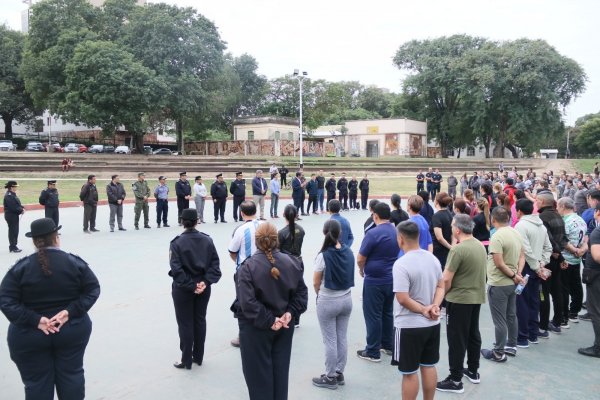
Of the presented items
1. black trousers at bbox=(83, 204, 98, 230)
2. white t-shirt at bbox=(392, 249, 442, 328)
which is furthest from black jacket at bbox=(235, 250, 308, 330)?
black trousers at bbox=(83, 204, 98, 230)

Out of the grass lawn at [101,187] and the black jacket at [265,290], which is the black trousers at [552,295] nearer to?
the black jacket at [265,290]

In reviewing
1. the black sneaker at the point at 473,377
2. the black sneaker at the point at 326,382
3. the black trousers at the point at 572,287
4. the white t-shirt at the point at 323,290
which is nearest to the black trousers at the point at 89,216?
the white t-shirt at the point at 323,290

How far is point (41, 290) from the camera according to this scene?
3.41 metres

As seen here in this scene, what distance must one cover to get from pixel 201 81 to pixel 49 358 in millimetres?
40506

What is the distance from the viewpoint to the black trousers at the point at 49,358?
3402 millimetres

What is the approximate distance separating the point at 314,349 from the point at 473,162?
152 feet

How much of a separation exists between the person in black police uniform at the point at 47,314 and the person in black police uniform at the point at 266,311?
1249 mm

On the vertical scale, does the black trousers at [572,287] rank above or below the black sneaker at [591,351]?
above

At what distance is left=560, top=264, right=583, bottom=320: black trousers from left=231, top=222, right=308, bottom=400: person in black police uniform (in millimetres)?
4629

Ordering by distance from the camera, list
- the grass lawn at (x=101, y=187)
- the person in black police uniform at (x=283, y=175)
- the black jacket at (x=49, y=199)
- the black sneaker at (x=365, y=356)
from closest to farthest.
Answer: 1. the black sneaker at (x=365, y=356)
2. the black jacket at (x=49, y=199)
3. the grass lawn at (x=101, y=187)
4. the person in black police uniform at (x=283, y=175)

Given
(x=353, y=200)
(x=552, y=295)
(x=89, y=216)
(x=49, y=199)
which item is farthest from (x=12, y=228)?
(x=353, y=200)

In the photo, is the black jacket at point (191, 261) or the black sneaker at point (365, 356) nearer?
the black jacket at point (191, 261)

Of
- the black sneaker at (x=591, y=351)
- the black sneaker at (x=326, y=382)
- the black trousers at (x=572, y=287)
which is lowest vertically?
the black sneaker at (x=591, y=351)

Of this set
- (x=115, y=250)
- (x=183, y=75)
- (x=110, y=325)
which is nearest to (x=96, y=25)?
(x=183, y=75)
